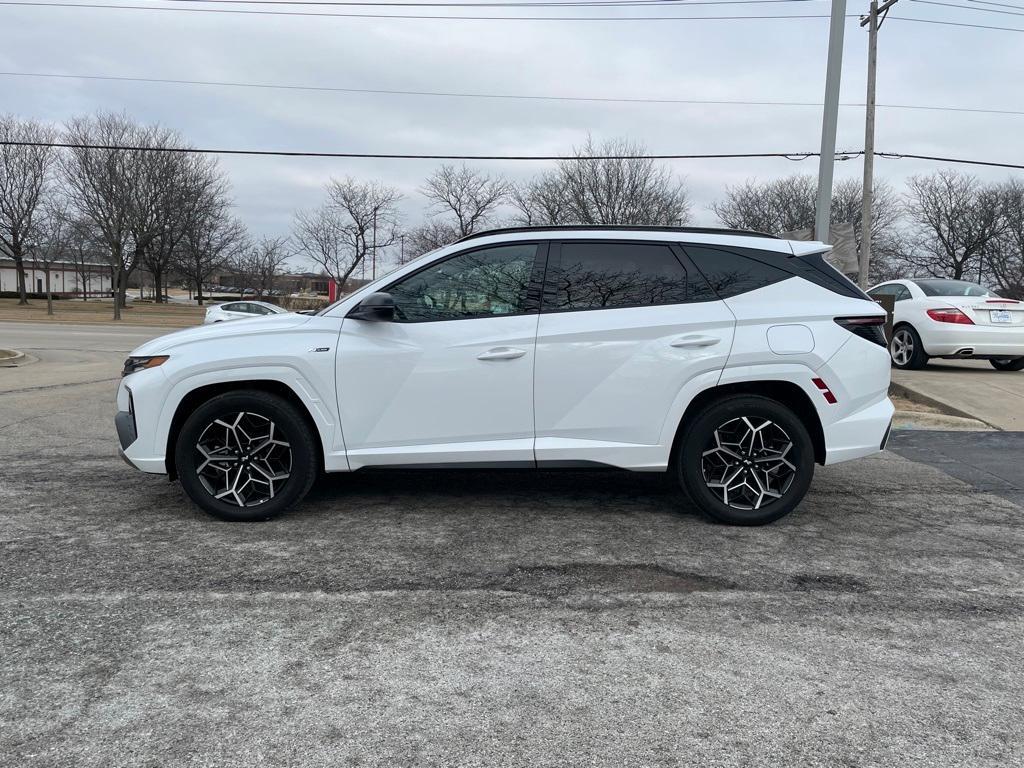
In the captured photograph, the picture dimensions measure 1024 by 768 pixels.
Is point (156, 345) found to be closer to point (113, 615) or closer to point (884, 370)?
point (113, 615)

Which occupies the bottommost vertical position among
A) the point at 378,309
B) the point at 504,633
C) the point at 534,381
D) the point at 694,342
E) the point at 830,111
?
the point at 504,633

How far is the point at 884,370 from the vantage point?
15.4 ft

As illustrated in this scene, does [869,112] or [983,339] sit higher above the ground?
[869,112]

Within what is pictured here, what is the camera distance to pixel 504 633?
3.16 m

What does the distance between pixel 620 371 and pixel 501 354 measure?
2.38 ft

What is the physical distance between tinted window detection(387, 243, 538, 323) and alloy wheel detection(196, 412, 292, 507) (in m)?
1.10

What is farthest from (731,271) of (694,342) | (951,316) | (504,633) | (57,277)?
(57,277)

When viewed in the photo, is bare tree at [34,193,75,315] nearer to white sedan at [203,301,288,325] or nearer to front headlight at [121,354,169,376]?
white sedan at [203,301,288,325]

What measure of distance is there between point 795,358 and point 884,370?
65 cm

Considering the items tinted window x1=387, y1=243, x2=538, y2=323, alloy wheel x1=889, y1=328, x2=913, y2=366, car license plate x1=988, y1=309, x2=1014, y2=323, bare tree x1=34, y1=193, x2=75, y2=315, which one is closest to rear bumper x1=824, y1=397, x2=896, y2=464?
tinted window x1=387, y1=243, x2=538, y2=323

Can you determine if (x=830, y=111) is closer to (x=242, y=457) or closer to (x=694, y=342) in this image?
(x=694, y=342)

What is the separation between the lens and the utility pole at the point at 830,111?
1023 centimetres

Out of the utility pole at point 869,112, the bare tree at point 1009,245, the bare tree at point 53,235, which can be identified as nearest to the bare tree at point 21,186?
the bare tree at point 53,235

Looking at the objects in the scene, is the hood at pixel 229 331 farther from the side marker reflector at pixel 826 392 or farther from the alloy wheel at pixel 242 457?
the side marker reflector at pixel 826 392
